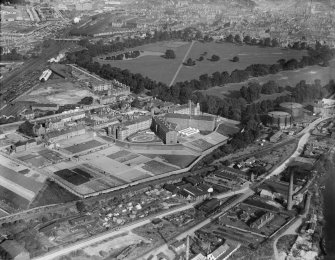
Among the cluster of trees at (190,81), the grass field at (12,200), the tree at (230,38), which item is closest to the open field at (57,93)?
the cluster of trees at (190,81)

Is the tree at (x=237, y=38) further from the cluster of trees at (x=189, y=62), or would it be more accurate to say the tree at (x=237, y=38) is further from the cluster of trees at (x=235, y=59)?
the cluster of trees at (x=189, y=62)

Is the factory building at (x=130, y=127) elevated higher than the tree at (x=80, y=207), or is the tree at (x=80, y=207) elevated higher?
the factory building at (x=130, y=127)

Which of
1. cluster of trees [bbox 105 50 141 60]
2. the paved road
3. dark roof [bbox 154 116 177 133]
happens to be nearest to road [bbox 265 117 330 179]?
the paved road

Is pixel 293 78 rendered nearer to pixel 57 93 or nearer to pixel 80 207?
pixel 57 93

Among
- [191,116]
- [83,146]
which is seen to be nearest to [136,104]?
[191,116]

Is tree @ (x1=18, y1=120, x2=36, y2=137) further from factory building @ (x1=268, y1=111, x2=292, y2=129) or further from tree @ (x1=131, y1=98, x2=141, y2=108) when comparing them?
factory building @ (x1=268, y1=111, x2=292, y2=129)

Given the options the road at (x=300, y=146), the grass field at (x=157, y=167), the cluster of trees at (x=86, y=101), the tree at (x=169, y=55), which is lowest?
the road at (x=300, y=146)
